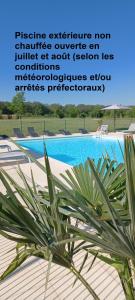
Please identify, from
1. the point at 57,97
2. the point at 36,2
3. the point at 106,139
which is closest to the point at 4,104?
the point at 57,97

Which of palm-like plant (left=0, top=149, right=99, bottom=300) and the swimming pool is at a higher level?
palm-like plant (left=0, top=149, right=99, bottom=300)

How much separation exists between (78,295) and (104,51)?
9.79 metres

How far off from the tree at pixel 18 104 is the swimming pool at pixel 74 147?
18483 mm

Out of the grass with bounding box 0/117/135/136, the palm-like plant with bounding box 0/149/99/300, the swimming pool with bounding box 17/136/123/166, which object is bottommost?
the swimming pool with bounding box 17/136/123/166

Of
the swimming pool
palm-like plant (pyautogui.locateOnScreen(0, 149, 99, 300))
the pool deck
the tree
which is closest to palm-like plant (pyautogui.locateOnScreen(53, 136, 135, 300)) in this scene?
palm-like plant (pyautogui.locateOnScreen(0, 149, 99, 300))

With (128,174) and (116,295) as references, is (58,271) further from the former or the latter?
(128,174)

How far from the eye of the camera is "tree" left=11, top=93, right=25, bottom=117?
33.8 meters

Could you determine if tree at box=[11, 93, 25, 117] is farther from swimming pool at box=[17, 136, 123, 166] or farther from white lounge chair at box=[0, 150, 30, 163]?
white lounge chair at box=[0, 150, 30, 163]

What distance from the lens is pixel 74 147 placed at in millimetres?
14359

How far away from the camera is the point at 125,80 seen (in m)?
34.7

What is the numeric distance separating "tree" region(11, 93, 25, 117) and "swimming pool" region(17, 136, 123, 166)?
60.6 ft

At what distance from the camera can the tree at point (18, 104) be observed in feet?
111

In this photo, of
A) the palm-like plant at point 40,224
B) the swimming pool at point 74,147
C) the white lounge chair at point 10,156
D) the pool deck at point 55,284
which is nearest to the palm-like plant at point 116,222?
the palm-like plant at point 40,224

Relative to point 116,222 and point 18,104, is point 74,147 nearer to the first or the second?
point 116,222
